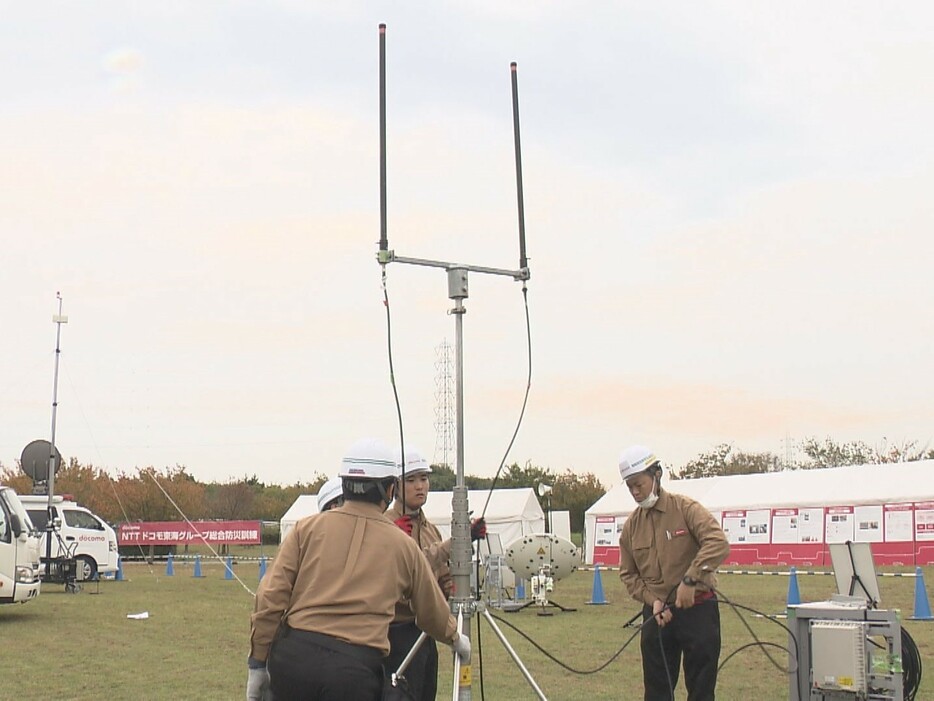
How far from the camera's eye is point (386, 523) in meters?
5.23

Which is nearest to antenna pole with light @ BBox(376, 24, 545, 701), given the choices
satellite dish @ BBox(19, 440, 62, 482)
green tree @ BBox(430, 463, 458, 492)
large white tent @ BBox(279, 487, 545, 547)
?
satellite dish @ BBox(19, 440, 62, 482)

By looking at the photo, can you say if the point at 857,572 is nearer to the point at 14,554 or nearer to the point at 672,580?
the point at 672,580

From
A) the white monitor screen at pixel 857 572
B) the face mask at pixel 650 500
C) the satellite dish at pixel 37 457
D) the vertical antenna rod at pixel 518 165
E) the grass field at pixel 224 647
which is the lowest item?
the grass field at pixel 224 647

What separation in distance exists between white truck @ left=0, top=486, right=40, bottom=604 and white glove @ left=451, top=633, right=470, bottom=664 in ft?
45.8

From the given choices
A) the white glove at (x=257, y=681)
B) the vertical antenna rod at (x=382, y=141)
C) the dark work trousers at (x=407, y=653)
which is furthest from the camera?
the dark work trousers at (x=407, y=653)

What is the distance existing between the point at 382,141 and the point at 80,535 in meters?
25.7

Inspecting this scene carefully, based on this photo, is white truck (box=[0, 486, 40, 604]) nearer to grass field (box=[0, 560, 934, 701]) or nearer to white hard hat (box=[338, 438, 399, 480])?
grass field (box=[0, 560, 934, 701])

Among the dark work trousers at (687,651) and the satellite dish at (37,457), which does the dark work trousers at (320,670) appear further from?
the satellite dish at (37,457)

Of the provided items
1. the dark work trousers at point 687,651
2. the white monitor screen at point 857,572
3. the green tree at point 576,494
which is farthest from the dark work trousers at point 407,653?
the green tree at point 576,494

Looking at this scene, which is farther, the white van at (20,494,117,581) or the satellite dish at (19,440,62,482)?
the white van at (20,494,117,581)

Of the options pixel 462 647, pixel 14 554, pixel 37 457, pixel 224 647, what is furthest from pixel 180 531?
pixel 462 647

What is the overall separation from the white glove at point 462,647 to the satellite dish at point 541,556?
15089 mm

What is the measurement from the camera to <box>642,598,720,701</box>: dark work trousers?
725 centimetres

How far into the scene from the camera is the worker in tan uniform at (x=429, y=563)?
6.49 metres
